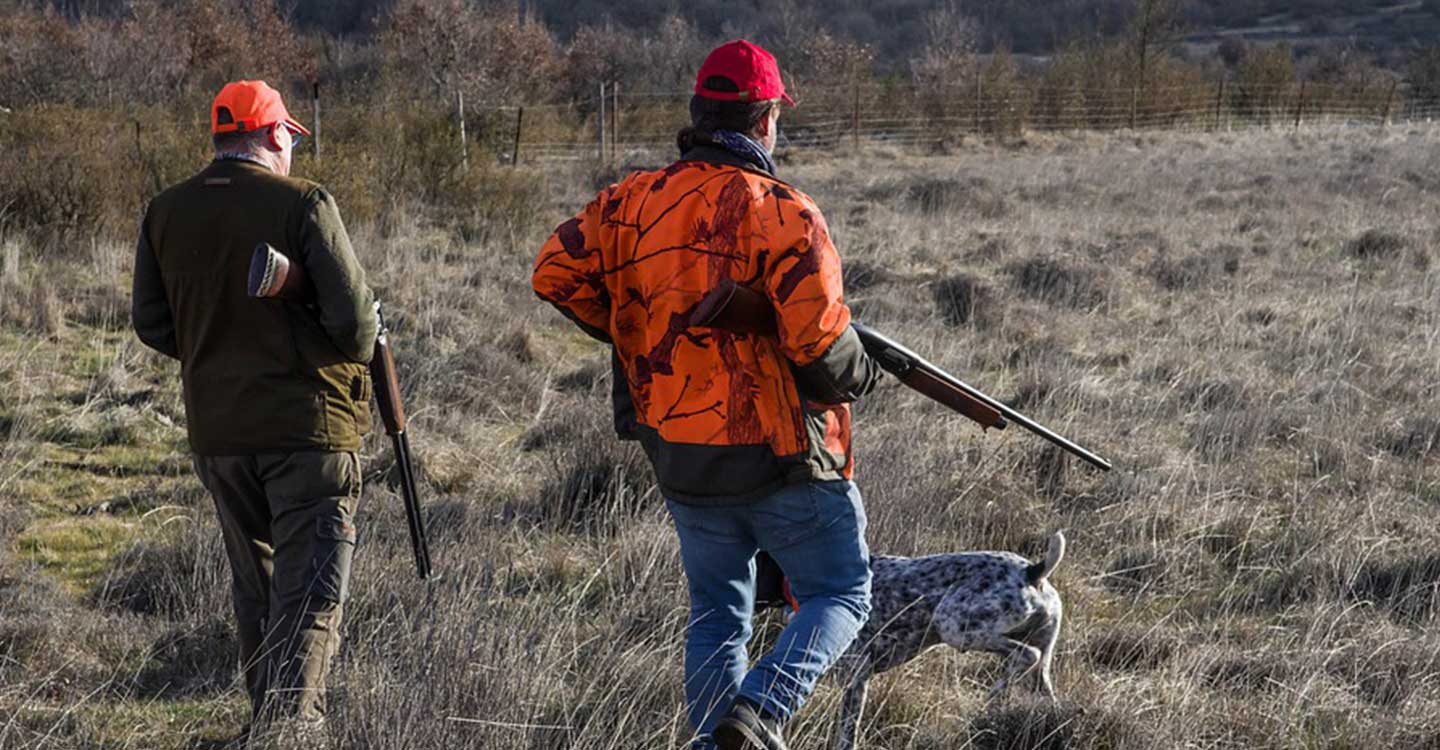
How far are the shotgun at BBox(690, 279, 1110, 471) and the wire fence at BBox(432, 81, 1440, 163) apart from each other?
47.5ft

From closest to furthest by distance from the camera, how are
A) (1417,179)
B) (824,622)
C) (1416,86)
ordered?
(824,622) < (1417,179) < (1416,86)

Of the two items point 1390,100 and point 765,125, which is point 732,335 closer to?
point 765,125

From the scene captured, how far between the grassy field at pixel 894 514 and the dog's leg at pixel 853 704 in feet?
0.27

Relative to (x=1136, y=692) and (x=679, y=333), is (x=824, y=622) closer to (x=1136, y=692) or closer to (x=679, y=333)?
(x=679, y=333)

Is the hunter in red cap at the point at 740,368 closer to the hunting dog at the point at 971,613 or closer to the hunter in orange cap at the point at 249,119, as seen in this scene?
the hunting dog at the point at 971,613

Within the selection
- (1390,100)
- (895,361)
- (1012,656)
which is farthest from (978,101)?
(895,361)

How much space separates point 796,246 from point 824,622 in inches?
31.4

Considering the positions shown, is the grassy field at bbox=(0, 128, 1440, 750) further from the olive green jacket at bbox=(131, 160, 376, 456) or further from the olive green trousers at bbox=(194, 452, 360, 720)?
the olive green jacket at bbox=(131, 160, 376, 456)

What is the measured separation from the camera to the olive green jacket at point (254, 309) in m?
3.19

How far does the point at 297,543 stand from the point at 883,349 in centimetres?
149

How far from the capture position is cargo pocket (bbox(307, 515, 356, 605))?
328 cm

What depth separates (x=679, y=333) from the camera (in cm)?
273

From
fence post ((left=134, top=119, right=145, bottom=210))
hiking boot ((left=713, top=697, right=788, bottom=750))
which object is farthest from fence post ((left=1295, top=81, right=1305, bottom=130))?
hiking boot ((left=713, top=697, right=788, bottom=750))

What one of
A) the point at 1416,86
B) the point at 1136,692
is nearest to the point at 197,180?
the point at 1136,692
